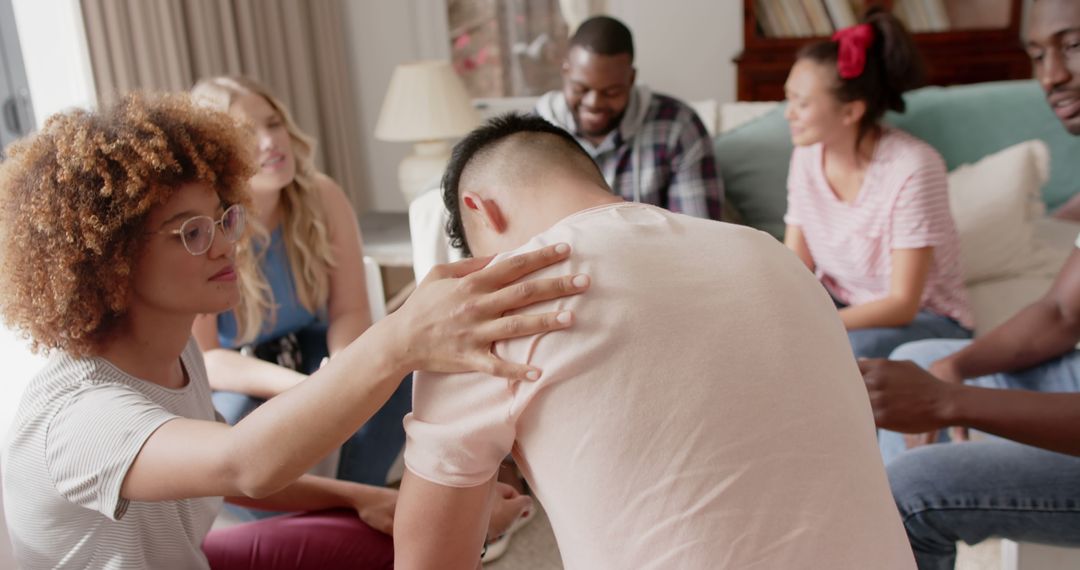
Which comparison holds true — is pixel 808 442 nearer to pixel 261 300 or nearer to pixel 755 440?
pixel 755 440

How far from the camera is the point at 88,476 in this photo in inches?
40.4

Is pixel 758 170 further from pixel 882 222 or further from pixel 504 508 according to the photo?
pixel 504 508

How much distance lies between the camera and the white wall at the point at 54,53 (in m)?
2.73

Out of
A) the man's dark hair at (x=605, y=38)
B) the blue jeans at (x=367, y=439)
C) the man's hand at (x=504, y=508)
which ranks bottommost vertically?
the blue jeans at (x=367, y=439)

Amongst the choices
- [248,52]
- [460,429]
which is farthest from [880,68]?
[248,52]

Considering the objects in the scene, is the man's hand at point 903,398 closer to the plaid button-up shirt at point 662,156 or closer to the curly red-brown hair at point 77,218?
the curly red-brown hair at point 77,218

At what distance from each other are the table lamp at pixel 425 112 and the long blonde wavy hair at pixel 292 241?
42.4 inches

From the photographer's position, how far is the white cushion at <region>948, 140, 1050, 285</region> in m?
2.57

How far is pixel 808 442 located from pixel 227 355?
1541mm

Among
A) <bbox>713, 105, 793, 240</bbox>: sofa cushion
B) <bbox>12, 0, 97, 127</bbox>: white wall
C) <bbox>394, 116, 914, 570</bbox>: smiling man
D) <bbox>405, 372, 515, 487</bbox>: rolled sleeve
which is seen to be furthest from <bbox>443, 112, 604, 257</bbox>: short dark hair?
<bbox>12, 0, 97, 127</bbox>: white wall

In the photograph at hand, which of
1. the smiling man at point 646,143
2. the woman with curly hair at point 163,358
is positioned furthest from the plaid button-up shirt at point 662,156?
the woman with curly hair at point 163,358

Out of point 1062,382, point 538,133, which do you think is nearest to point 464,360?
point 538,133

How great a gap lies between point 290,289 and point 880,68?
1556 millimetres

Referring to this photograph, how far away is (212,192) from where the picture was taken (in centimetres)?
131
